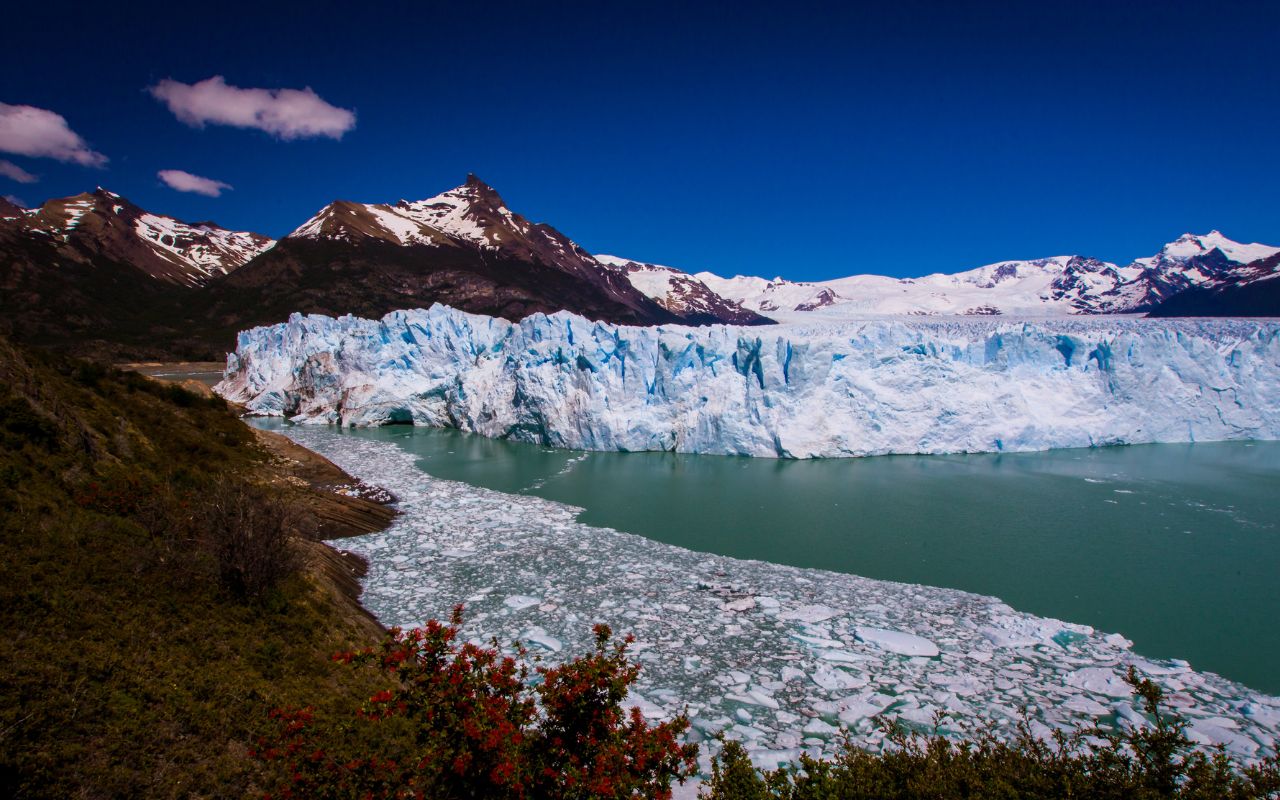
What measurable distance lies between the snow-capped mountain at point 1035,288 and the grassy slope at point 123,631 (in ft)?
229

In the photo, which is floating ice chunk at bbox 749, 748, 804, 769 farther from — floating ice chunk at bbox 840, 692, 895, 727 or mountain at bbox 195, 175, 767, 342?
mountain at bbox 195, 175, 767, 342

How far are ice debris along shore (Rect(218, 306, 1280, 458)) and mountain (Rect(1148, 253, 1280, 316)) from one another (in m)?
29.8

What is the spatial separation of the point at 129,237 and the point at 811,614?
4865 inches

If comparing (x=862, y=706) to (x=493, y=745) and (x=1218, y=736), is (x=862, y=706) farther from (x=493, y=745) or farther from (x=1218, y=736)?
(x=493, y=745)

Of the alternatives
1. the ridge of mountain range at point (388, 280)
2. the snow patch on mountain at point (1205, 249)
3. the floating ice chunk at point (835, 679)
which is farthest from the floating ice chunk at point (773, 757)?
the snow patch on mountain at point (1205, 249)

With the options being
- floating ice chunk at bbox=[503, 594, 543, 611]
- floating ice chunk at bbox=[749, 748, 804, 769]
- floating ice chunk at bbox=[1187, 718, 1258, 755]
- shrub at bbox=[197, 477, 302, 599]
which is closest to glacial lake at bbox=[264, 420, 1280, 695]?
floating ice chunk at bbox=[1187, 718, 1258, 755]

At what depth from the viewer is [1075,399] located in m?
19.9

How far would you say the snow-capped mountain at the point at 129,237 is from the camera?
83.9 m

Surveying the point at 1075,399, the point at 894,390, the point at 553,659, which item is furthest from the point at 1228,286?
the point at 553,659

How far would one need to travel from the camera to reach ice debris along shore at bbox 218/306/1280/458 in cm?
1870

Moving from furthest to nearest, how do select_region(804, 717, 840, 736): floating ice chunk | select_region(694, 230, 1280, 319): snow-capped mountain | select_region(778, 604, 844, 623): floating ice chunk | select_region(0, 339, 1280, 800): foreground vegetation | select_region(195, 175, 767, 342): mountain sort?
select_region(694, 230, 1280, 319): snow-capped mountain < select_region(195, 175, 767, 342): mountain < select_region(778, 604, 844, 623): floating ice chunk < select_region(804, 717, 840, 736): floating ice chunk < select_region(0, 339, 1280, 800): foreground vegetation

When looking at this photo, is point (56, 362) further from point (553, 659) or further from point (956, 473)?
point (956, 473)

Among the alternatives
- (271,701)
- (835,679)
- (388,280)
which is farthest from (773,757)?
(388,280)

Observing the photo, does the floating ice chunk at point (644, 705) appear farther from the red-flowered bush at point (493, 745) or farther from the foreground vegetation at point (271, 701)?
the red-flowered bush at point (493, 745)
